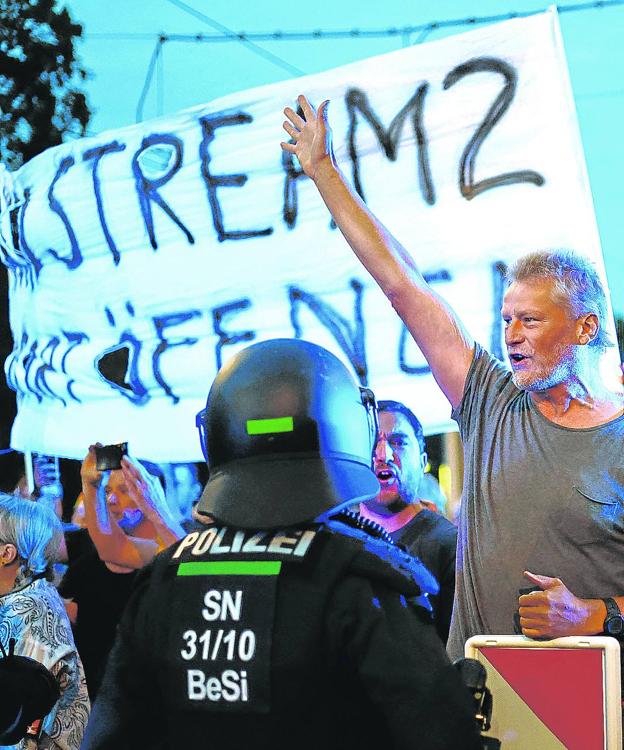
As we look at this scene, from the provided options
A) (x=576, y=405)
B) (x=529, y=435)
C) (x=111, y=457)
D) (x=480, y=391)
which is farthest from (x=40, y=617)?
(x=576, y=405)

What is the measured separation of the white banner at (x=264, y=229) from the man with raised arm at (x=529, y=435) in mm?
734

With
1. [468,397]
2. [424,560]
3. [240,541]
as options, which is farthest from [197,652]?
[424,560]

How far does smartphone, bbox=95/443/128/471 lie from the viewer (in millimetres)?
4262

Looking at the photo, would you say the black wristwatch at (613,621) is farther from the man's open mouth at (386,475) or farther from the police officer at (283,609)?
the man's open mouth at (386,475)

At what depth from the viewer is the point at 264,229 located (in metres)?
4.76

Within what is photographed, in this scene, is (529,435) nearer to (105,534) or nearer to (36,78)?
(105,534)

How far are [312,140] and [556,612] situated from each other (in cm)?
137

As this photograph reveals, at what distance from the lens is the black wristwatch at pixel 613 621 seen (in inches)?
93.2

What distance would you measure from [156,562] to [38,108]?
397 inches

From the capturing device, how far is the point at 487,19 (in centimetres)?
545

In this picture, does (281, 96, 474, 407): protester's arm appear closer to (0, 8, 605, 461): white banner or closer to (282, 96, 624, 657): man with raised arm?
(282, 96, 624, 657): man with raised arm

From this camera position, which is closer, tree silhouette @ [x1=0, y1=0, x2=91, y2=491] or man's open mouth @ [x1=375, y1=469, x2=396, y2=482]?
man's open mouth @ [x1=375, y1=469, x2=396, y2=482]

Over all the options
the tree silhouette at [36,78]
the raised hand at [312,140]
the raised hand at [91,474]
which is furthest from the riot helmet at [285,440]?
the tree silhouette at [36,78]

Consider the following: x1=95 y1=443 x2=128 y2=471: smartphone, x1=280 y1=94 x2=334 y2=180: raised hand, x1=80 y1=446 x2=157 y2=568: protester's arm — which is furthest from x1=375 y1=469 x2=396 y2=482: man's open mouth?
x1=280 y1=94 x2=334 y2=180: raised hand
